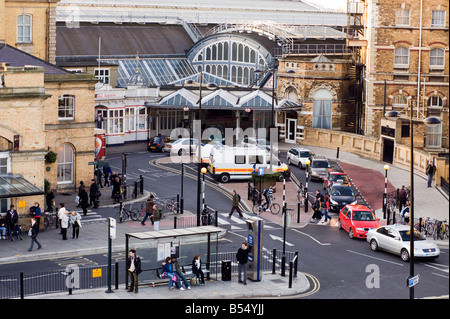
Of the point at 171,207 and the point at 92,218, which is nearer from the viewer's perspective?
the point at 92,218

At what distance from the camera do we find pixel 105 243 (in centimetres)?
4269

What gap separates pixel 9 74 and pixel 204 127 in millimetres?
34863

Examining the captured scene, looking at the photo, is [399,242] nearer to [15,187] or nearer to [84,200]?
[84,200]

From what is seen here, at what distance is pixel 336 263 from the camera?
4066 centimetres

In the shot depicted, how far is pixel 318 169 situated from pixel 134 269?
2903cm

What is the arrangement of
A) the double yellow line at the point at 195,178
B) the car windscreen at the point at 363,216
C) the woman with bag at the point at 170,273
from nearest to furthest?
1. the woman with bag at the point at 170,273
2. the car windscreen at the point at 363,216
3. the double yellow line at the point at 195,178

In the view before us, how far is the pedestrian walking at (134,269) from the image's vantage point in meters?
34.6

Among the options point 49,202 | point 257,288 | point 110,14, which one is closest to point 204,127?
point 110,14

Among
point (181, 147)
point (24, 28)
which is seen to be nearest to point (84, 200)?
point (24, 28)

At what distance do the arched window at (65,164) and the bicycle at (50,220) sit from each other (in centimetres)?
976

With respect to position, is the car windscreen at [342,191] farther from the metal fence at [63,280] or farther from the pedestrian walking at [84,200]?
the metal fence at [63,280]

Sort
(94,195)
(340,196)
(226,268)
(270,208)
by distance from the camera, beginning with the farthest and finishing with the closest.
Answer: (340,196) < (270,208) < (94,195) < (226,268)

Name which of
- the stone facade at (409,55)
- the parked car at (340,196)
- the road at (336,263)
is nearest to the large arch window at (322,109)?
the stone facade at (409,55)

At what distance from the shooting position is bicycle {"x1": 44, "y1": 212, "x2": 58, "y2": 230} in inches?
1797
